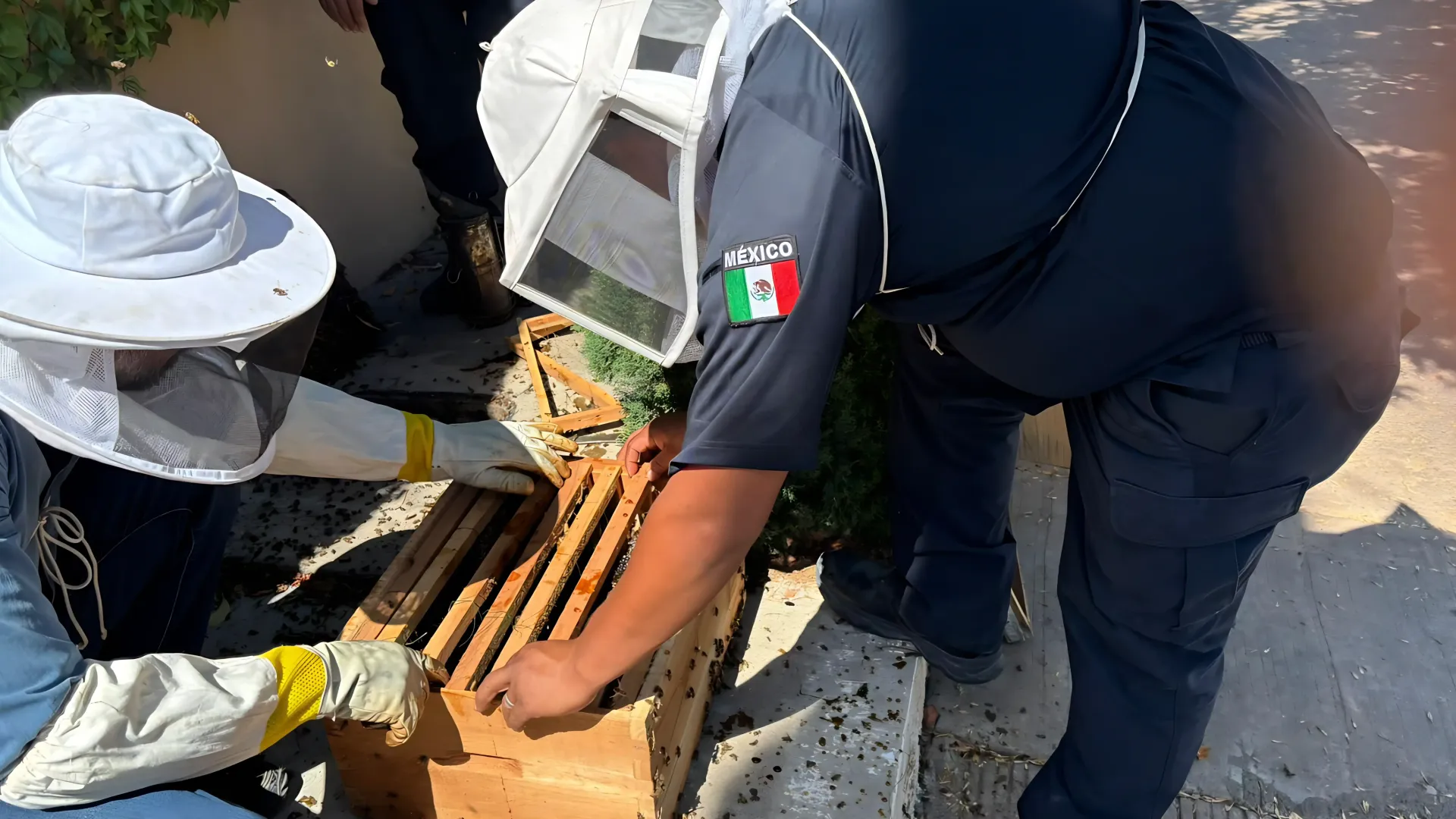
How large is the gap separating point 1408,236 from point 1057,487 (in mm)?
3133

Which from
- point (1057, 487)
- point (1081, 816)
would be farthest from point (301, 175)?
point (1081, 816)

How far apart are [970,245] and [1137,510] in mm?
674

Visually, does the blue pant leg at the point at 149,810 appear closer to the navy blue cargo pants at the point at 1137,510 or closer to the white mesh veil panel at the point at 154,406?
the white mesh veil panel at the point at 154,406

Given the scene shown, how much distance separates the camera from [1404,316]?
6.24 ft

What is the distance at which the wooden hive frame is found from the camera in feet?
11.9

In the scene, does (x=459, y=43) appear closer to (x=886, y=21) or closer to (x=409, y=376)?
(x=409, y=376)

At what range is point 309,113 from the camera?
4.34 meters

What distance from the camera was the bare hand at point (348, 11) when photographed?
3.78m

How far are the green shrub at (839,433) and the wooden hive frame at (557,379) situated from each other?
673 mm

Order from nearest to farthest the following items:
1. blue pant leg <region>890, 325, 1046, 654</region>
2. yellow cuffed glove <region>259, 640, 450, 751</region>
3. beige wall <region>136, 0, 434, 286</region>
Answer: yellow cuffed glove <region>259, 640, 450, 751</region> < blue pant leg <region>890, 325, 1046, 654</region> < beige wall <region>136, 0, 434, 286</region>

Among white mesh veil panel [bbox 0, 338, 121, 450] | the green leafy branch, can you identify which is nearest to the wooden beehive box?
white mesh veil panel [bbox 0, 338, 121, 450]

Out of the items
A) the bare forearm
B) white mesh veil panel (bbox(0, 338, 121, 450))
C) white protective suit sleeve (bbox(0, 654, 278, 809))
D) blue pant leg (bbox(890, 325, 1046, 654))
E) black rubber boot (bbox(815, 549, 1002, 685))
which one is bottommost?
black rubber boot (bbox(815, 549, 1002, 685))

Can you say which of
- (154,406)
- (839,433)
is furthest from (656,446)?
(154,406)

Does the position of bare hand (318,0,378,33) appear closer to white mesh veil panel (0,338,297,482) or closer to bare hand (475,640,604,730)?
white mesh veil panel (0,338,297,482)
